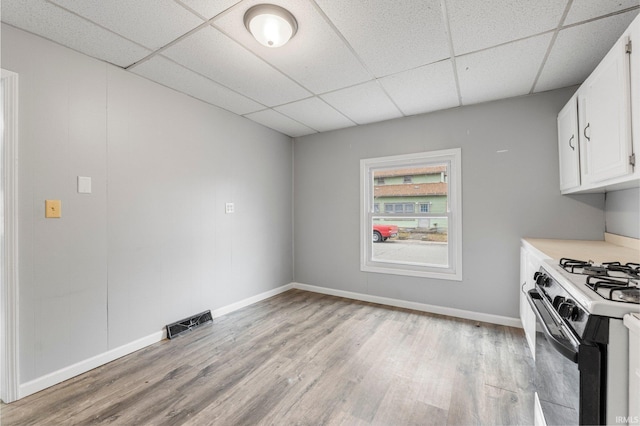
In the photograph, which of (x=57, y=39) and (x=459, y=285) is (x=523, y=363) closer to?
(x=459, y=285)

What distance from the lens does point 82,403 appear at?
5.98 feet

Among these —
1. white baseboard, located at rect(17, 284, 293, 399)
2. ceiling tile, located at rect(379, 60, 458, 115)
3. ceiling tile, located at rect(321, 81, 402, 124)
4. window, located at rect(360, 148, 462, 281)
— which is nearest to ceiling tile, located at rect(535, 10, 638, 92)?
ceiling tile, located at rect(379, 60, 458, 115)

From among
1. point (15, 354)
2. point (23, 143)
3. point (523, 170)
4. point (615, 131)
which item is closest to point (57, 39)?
point (23, 143)

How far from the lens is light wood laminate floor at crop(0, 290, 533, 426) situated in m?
1.71

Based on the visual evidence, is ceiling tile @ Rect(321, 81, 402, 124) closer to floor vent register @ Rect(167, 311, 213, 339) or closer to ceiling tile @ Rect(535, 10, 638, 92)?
ceiling tile @ Rect(535, 10, 638, 92)

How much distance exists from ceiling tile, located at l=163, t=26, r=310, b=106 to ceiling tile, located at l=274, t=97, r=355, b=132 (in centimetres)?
19

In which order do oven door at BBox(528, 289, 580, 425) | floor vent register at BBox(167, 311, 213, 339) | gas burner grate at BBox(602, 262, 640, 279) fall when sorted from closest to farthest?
1. oven door at BBox(528, 289, 580, 425)
2. gas burner grate at BBox(602, 262, 640, 279)
3. floor vent register at BBox(167, 311, 213, 339)

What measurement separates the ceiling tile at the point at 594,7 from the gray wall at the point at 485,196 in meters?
1.25

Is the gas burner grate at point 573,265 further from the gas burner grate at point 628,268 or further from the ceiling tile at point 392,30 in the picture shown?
the ceiling tile at point 392,30

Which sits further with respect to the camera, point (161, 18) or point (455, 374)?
point (455, 374)

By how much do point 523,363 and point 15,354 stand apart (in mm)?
3805

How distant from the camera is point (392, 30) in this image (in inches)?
75.4

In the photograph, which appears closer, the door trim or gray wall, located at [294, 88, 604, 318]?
the door trim

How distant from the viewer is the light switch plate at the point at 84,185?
2.18 meters
